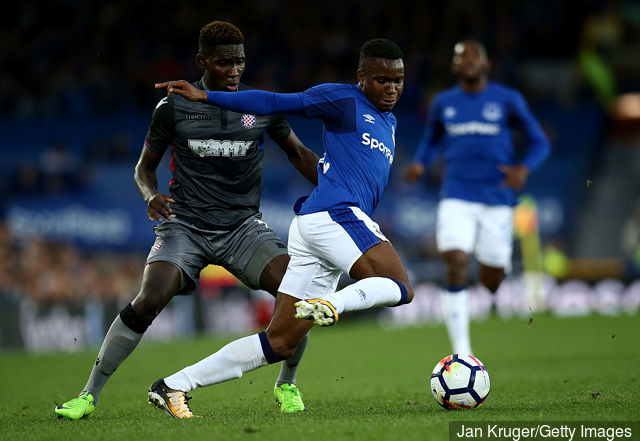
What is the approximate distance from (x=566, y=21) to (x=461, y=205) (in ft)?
66.0

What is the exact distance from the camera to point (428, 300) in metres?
18.9

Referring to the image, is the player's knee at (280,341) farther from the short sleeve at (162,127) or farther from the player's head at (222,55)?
the player's head at (222,55)

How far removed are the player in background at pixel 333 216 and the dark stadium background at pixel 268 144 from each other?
10.0m

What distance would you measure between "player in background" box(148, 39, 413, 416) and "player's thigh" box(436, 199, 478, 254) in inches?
124

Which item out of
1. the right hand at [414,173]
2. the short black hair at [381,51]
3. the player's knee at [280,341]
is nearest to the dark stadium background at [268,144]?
the right hand at [414,173]

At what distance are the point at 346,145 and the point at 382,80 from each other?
463mm

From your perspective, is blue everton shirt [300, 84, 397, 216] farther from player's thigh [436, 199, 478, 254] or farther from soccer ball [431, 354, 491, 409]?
player's thigh [436, 199, 478, 254]

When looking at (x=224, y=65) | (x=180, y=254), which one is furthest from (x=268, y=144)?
(x=180, y=254)

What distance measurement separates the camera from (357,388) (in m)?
8.02

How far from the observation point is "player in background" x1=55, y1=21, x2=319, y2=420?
6.33 metres

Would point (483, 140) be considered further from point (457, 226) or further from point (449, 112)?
point (457, 226)

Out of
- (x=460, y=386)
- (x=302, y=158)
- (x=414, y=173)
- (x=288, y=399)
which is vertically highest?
(x=302, y=158)

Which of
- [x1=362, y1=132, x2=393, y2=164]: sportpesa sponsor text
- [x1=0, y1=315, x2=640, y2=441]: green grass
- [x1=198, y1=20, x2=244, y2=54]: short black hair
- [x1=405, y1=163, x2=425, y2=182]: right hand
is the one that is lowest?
[x1=0, y1=315, x2=640, y2=441]: green grass

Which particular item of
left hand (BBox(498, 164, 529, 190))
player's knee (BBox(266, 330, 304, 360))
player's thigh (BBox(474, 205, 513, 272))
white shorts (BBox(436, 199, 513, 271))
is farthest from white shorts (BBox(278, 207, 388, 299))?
player's thigh (BBox(474, 205, 513, 272))
